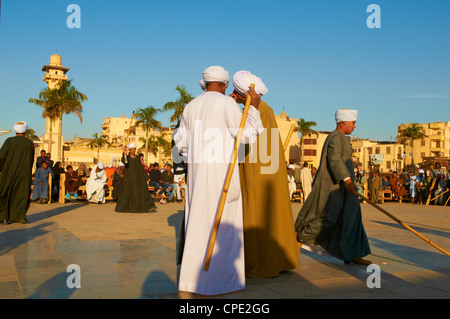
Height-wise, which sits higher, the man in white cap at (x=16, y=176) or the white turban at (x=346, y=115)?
the white turban at (x=346, y=115)

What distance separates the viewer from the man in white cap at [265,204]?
4141 millimetres

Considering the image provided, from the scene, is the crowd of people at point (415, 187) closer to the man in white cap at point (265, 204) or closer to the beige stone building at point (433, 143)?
the man in white cap at point (265, 204)

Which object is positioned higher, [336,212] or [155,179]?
[155,179]

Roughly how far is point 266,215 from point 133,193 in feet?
24.2

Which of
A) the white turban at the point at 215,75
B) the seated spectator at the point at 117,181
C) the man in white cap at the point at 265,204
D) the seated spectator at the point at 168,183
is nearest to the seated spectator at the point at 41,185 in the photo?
A: the seated spectator at the point at 117,181

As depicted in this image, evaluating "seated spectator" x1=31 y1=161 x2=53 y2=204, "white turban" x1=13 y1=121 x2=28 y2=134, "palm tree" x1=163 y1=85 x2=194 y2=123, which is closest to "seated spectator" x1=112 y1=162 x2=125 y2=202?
"seated spectator" x1=31 y1=161 x2=53 y2=204

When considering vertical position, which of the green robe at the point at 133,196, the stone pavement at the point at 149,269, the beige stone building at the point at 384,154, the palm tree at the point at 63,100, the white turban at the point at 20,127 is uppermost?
the palm tree at the point at 63,100

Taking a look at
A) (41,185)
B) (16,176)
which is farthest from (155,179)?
(16,176)

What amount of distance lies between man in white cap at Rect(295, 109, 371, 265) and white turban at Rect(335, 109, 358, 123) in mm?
251

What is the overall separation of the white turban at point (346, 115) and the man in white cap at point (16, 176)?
5893 millimetres

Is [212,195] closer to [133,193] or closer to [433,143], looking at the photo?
[133,193]

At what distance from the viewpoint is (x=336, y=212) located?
494cm

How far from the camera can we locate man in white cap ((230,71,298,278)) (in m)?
4.14
